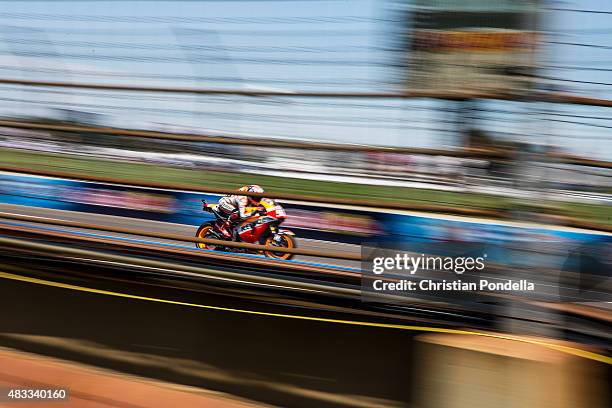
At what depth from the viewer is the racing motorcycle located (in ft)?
11.2

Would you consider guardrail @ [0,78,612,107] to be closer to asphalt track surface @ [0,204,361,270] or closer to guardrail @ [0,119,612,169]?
guardrail @ [0,119,612,169]

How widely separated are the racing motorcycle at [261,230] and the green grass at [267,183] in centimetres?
19

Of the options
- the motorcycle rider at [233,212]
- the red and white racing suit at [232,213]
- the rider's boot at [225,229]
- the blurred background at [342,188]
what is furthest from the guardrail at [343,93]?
the rider's boot at [225,229]

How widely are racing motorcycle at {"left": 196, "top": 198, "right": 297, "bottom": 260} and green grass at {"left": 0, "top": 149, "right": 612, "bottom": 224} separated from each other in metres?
0.19

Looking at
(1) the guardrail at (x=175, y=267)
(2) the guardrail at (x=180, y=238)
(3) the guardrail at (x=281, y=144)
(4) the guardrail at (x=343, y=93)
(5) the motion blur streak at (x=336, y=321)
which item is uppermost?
(4) the guardrail at (x=343, y=93)

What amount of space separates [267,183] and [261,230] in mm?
4277

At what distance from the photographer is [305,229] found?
3.38 metres

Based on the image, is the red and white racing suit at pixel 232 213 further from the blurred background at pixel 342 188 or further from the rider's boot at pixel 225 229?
the blurred background at pixel 342 188

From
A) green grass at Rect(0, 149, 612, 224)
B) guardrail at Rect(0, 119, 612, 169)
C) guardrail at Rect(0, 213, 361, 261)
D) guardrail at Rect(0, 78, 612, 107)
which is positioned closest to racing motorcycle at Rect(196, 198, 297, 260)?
guardrail at Rect(0, 213, 361, 261)

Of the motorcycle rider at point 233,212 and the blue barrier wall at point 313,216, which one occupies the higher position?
the motorcycle rider at point 233,212

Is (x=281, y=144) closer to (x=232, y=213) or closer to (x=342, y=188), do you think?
(x=342, y=188)

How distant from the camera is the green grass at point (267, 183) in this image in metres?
2.74

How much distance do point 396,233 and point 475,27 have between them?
873 millimetres

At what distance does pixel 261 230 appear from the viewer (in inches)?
296
